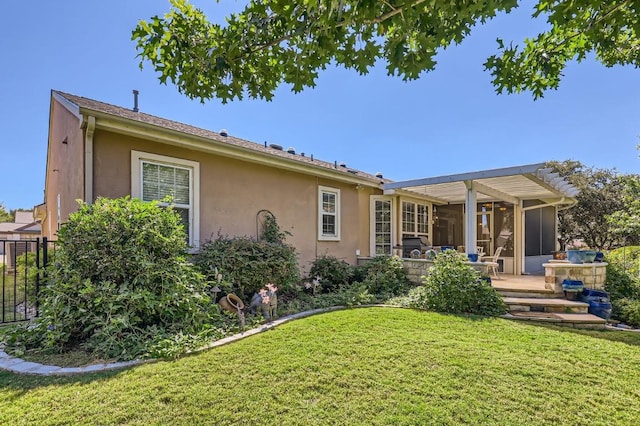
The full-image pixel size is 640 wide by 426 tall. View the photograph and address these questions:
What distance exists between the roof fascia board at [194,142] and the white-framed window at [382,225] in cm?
310

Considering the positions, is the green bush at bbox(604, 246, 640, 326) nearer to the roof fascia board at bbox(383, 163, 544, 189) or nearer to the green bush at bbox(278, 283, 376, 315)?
the roof fascia board at bbox(383, 163, 544, 189)

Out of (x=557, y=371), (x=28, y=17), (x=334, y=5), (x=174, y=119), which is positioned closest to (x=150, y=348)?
(x=334, y=5)

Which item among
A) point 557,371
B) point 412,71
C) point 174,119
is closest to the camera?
point 412,71

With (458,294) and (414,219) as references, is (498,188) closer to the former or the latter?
(414,219)

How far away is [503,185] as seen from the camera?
10141 millimetres

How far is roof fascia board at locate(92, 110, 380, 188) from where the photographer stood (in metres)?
5.74

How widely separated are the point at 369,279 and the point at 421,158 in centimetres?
1200

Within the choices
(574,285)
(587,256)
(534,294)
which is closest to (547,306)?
(534,294)

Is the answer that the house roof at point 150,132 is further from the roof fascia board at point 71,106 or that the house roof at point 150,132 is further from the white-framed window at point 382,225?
the white-framed window at point 382,225

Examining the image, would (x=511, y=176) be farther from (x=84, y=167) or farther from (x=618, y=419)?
(x=84, y=167)

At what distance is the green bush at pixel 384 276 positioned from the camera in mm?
8609

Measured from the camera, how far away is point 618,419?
3.00m

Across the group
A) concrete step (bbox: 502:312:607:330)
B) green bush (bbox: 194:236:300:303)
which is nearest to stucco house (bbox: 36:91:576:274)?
green bush (bbox: 194:236:300:303)

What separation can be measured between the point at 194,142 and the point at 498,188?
9608mm
